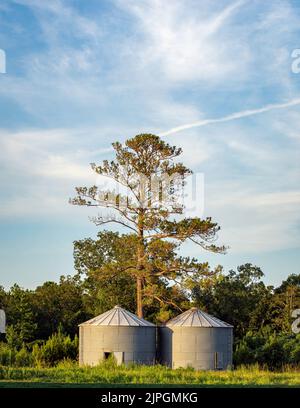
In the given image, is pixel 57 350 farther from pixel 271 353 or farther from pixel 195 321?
pixel 271 353

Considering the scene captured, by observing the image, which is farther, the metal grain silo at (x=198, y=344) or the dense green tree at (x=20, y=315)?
the dense green tree at (x=20, y=315)

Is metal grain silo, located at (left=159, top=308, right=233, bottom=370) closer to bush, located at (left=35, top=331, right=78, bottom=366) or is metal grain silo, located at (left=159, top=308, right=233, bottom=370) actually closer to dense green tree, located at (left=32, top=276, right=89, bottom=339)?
bush, located at (left=35, top=331, right=78, bottom=366)

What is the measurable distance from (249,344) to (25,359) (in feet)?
59.3

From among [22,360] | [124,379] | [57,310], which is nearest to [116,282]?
[57,310]

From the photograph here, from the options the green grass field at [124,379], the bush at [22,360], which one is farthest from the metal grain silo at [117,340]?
the green grass field at [124,379]

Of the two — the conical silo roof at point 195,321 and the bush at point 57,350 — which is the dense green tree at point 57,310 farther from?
the conical silo roof at point 195,321

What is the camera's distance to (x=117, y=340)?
37.4 meters

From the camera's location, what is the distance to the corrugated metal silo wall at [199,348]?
1491 inches

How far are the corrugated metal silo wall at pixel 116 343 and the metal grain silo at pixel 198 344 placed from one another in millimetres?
1351

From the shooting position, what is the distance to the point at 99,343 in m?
37.6

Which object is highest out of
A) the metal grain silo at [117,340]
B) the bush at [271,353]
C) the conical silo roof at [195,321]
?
the conical silo roof at [195,321]
